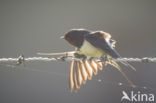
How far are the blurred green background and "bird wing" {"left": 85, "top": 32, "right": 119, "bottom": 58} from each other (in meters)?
1.31

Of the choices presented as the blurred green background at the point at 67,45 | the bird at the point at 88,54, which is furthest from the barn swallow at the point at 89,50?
the blurred green background at the point at 67,45

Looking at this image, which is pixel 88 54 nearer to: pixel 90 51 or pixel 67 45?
pixel 90 51

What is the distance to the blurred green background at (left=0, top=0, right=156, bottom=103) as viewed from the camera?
4.16m

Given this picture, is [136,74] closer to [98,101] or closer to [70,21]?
[98,101]

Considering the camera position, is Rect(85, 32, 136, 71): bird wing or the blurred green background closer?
Rect(85, 32, 136, 71): bird wing

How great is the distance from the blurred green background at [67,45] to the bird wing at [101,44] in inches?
51.7

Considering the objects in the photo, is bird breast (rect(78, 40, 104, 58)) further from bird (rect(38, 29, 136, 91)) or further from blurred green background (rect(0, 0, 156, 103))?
blurred green background (rect(0, 0, 156, 103))

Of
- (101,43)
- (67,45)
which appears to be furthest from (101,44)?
(67,45)

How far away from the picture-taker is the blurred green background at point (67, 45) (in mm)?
4160

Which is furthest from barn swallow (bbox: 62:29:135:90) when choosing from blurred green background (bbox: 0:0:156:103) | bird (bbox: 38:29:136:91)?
blurred green background (bbox: 0:0:156:103)

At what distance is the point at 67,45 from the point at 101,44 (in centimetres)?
137

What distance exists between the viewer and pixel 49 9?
170 inches

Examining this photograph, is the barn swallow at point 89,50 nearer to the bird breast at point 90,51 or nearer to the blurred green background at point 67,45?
the bird breast at point 90,51

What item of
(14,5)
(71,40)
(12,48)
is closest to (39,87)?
(12,48)
